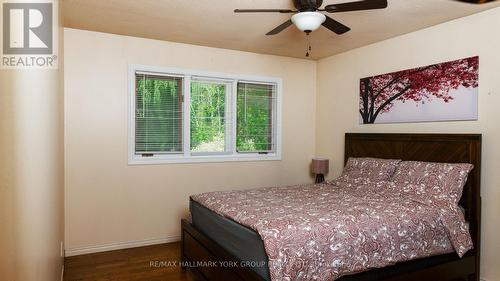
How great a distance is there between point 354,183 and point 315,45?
1714 mm

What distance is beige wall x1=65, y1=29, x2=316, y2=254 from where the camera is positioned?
11.5ft

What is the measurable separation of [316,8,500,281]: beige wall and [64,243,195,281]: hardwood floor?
7.94ft

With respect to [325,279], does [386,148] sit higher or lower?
higher

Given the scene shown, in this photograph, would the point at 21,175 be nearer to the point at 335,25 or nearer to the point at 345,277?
the point at 345,277

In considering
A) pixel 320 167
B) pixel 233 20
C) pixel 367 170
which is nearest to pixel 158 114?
pixel 233 20

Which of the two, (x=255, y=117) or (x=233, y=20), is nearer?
(x=233, y=20)

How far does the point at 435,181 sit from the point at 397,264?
0.94m

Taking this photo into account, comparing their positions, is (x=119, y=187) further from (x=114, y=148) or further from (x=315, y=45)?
(x=315, y=45)

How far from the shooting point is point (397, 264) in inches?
93.0

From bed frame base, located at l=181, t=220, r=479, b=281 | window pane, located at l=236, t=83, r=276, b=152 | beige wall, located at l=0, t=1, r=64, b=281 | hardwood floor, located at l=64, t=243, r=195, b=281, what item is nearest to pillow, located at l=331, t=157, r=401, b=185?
bed frame base, located at l=181, t=220, r=479, b=281

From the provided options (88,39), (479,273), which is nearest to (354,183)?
(479,273)

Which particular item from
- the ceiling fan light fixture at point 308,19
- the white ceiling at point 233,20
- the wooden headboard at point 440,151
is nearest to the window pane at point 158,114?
the white ceiling at point 233,20

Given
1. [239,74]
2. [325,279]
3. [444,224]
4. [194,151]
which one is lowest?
[325,279]

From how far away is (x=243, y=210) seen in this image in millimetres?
2506
